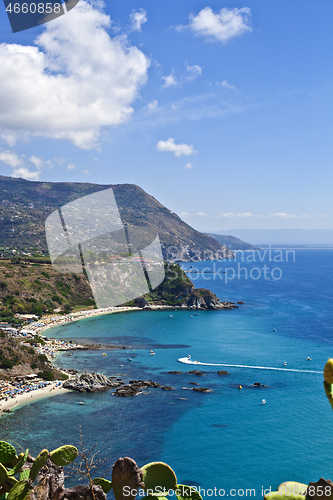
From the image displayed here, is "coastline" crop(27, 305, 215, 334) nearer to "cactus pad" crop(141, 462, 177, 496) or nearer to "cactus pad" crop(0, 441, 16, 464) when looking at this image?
"cactus pad" crop(0, 441, 16, 464)

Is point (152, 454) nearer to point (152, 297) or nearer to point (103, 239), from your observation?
point (152, 297)

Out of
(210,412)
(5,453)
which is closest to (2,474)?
(5,453)

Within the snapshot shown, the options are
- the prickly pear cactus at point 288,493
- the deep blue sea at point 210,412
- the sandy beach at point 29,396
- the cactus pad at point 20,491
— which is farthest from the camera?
the sandy beach at point 29,396

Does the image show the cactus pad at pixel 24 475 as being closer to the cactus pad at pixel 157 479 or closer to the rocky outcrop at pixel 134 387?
the cactus pad at pixel 157 479

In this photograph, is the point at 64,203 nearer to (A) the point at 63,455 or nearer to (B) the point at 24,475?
(A) the point at 63,455

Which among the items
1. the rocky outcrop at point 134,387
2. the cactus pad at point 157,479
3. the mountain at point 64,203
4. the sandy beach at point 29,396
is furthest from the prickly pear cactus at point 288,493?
the mountain at point 64,203

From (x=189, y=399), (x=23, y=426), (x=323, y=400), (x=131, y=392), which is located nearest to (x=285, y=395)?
(x=323, y=400)
